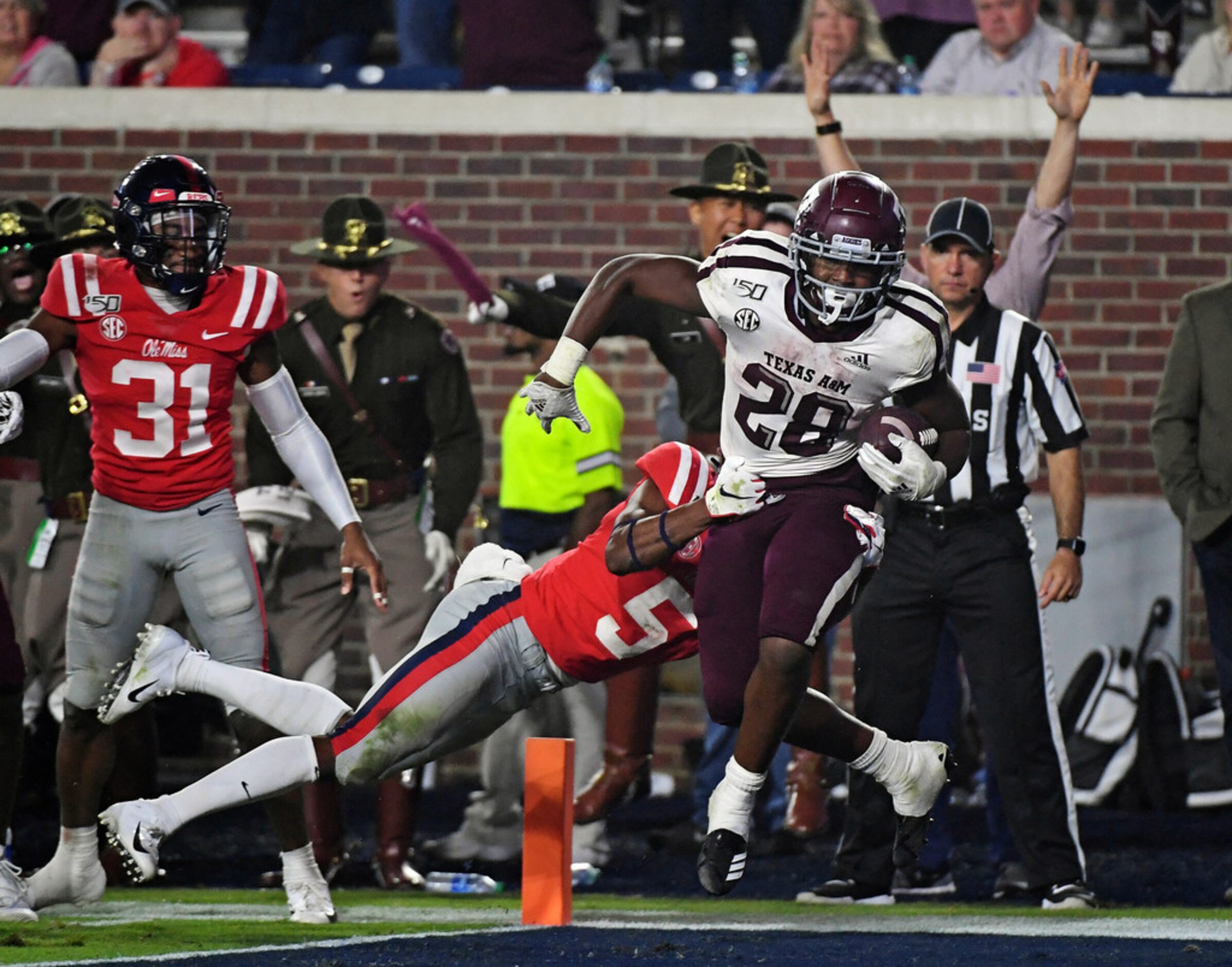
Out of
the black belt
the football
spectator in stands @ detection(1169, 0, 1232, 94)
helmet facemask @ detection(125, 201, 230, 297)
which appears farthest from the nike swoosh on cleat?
spectator in stands @ detection(1169, 0, 1232, 94)

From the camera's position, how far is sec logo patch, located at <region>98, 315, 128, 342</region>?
5.13 m

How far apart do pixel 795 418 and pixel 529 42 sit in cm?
482

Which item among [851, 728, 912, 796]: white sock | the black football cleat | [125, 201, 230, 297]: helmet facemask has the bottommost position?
the black football cleat

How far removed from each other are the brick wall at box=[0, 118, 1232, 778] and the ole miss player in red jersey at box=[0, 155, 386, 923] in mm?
3776

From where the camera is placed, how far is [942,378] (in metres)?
4.84

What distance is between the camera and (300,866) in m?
5.27

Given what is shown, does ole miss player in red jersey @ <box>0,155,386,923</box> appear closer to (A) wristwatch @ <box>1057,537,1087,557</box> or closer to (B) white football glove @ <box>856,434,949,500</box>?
(B) white football glove @ <box>856,434,949,500</box>

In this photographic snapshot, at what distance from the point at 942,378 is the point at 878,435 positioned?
362 millimetres

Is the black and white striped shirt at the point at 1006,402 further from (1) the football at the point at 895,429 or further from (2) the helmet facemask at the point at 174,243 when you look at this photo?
(2) the helmet facemask at the point at 174,243

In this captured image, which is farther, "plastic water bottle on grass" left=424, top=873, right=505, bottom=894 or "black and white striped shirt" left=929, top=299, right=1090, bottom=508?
"plastic water bottle on grass" left=424, top=873, right=505, bottom=894

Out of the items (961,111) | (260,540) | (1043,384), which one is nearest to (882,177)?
(961,111)

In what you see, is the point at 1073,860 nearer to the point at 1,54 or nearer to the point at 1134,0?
the point at 1134,0

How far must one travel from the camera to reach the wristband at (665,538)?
15.0ft

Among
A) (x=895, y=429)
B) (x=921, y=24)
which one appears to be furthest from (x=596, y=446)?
(x=921, y=24)
